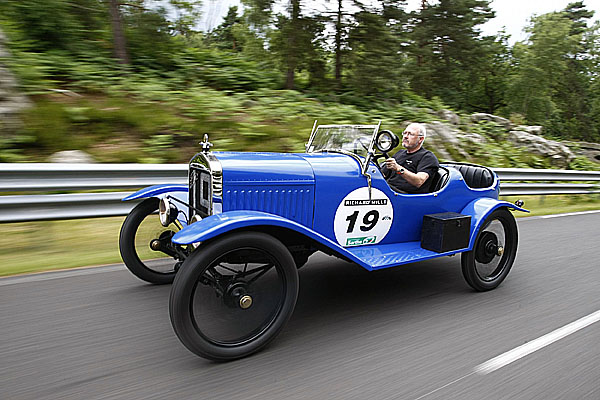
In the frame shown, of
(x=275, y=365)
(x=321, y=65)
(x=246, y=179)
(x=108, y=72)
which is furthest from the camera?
(x=321, y=65)

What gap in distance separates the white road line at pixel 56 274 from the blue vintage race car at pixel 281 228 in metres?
0.47

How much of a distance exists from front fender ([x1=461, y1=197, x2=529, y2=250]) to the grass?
11.2 feet

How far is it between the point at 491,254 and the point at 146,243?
3.19 m

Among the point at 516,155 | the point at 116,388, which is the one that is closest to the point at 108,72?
the point at 116,388

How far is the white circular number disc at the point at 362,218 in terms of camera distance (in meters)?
3.42

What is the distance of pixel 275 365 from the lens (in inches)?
102

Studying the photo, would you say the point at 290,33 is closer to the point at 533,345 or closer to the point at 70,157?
the point at 70,157

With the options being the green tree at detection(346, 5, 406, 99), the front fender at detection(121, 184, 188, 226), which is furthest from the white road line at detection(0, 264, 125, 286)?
the green tree at detection(346, 5, 406, 99)

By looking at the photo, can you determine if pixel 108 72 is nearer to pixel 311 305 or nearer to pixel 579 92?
pixel 311 305

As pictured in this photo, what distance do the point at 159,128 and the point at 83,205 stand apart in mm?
3707

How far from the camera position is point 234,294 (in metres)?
2.69

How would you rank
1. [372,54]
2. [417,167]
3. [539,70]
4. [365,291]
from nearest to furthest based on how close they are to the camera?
[365,291] → [417,167] → [372,54] → [539,70]

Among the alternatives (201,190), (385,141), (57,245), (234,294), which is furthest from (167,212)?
(57,245)

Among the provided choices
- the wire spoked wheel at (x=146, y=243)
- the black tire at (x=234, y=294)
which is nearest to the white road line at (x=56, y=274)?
the wire spoked wheel at (x=146, y=243)
